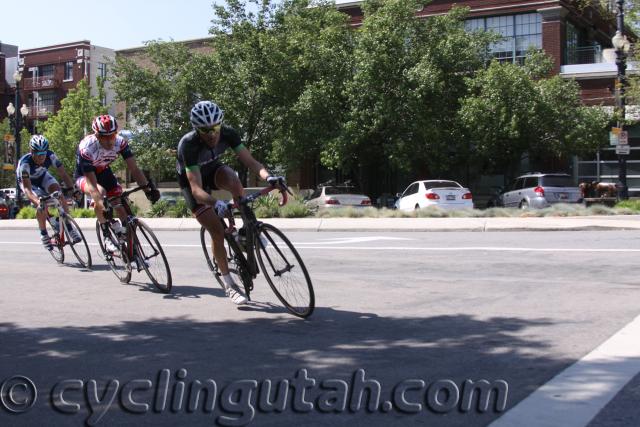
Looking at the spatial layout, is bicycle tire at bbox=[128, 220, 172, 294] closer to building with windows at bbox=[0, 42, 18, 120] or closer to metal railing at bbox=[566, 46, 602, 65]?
metal railing at bbox=[566, 46, 602, 65]

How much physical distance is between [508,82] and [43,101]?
48.7 meters

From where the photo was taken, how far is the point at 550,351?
5.11 metres

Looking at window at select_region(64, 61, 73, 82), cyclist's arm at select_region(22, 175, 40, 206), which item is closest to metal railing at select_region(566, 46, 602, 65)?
cyclist's arm at select_region(22, 175, 40, 206)

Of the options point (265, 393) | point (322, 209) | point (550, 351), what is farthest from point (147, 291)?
point (322, 209)

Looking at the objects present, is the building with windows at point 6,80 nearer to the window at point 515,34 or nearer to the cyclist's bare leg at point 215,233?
the window at point 515,34

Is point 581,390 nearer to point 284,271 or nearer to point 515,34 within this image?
point 284,271

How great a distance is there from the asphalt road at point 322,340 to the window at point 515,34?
28.2 m

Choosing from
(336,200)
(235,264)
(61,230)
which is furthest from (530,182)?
(235,264)

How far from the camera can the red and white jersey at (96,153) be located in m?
8.82

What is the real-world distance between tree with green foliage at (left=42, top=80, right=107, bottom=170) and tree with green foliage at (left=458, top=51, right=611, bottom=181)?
26.9m

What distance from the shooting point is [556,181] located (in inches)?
1078

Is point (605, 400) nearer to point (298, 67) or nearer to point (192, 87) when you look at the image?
point (298, 67)

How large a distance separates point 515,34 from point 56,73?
44.2m

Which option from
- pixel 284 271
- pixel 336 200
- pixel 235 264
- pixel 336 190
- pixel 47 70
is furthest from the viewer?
pixel 47 70
